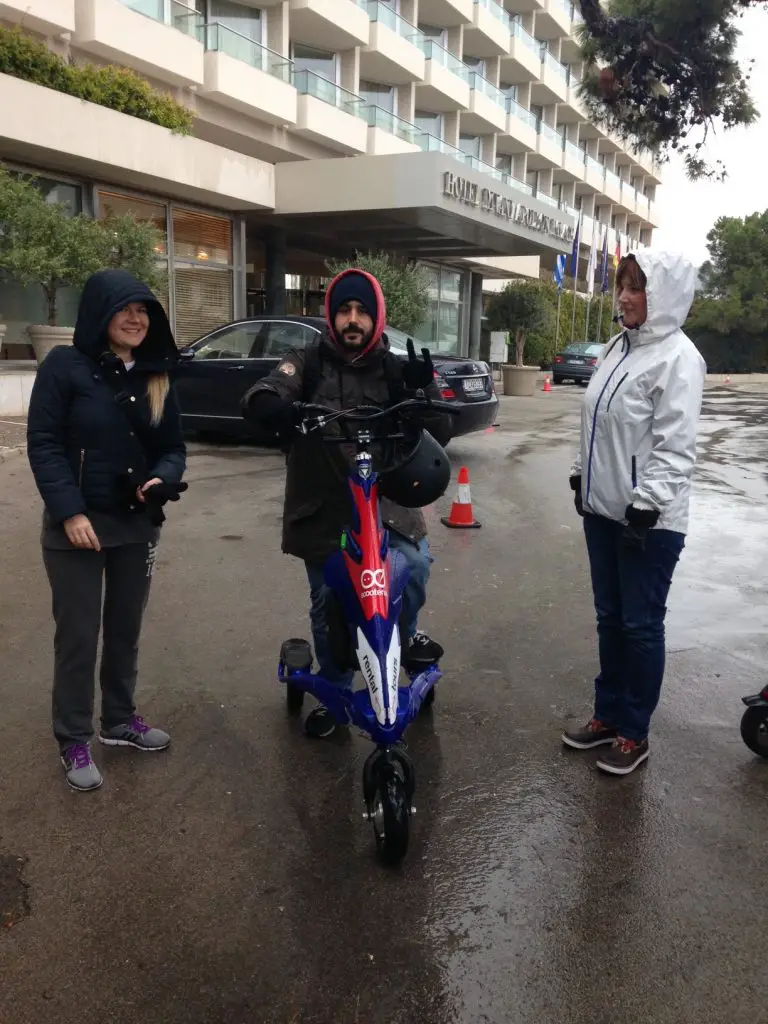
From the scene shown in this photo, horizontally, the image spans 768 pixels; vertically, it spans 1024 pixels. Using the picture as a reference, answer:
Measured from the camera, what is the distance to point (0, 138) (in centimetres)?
1378

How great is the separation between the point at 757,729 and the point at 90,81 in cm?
1609

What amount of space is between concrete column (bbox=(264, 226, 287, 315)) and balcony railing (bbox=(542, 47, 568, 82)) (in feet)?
77.6

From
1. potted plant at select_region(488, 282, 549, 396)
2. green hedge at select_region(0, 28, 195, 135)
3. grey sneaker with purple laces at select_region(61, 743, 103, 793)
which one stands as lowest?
grey sneaker with purple laces at select_region(61, 743, 103, 793)

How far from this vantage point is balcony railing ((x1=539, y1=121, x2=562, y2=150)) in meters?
40.4

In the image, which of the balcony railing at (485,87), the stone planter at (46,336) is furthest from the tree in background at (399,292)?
the balcony railing at (485,87)

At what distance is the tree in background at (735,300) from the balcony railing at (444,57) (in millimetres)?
24551

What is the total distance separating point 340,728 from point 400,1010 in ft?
5.32

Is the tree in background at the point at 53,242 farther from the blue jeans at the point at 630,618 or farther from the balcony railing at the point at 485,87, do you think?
the balcony railing at the point at 485,87

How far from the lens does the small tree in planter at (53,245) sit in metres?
12.2

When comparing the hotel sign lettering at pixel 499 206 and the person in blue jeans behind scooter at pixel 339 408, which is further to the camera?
Answer: the hotel sign lettering at pixel 499 206

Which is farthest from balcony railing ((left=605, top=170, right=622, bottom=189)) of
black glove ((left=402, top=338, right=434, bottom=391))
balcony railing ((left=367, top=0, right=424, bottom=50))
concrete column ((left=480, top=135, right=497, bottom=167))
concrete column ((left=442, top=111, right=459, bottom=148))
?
black glove ((left=402, top=338, right=434, bottom=391))

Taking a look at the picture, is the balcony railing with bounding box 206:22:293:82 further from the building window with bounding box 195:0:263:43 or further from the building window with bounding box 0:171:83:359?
the building window with bounding box 0:171:83:359

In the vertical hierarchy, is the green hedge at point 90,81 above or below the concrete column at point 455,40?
below

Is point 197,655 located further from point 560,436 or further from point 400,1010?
point 560,436
